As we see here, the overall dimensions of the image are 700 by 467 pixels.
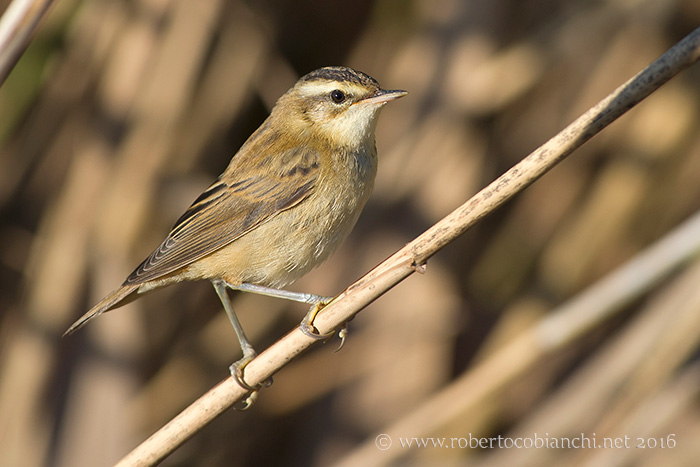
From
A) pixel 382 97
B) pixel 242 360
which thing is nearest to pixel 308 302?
pixel 242 360

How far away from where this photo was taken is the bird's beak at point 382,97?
9.59 feet

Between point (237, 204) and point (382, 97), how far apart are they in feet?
2.57

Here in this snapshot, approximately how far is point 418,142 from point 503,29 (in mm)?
918

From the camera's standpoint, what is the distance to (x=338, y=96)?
3.16 meters

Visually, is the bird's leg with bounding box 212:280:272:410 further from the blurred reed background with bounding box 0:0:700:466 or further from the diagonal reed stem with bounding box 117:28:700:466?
the blurred reed background with bounding box 0:0:700:466

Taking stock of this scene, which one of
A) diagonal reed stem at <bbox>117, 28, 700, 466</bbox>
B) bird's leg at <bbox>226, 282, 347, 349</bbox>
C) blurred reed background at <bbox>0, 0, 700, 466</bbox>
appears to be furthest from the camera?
blurred reed background at <bbox>0, 0, 700, 466</bbox>

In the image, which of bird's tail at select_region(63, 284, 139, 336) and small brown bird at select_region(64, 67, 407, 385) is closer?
bird's tail at select_region(63, 284, 139, 336)

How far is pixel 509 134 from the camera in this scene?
14.0ft

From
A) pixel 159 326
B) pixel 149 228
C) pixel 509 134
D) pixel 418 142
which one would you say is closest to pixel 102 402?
pixel 159 326

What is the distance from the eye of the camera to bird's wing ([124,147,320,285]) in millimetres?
2988

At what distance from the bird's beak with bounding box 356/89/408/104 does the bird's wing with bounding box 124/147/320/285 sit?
32 cm

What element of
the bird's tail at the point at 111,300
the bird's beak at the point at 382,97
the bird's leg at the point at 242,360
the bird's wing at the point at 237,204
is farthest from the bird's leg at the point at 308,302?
the bird's beak at the point at 382,97

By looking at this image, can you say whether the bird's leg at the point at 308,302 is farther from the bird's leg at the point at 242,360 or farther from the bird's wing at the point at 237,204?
the bird's wing at the point at 237,204

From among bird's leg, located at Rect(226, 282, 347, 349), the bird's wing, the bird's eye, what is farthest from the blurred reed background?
bird's leg, located at Rect(226, 282, 347, 349)
